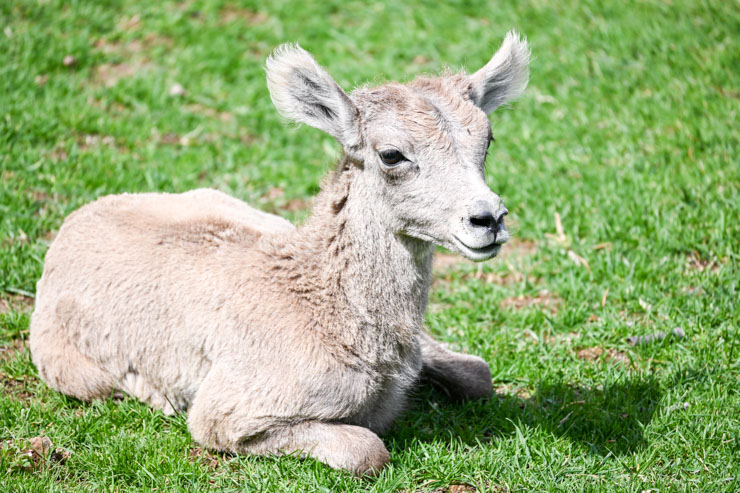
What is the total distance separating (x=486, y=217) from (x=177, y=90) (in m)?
5.87

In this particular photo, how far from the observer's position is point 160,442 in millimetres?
4859

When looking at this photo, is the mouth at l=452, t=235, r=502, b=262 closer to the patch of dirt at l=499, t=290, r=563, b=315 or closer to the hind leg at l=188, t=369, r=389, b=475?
the hind leg at l=188, t=369, r=389, b=475

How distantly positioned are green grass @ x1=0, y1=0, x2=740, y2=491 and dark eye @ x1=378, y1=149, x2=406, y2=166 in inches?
45.1

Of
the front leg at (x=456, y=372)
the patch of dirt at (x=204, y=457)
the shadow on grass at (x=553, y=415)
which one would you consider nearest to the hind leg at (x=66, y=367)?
the patch of dirt at (x=204, y=457)

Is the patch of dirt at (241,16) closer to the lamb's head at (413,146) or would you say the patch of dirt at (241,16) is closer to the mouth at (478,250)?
the lamb's head at (413,146)

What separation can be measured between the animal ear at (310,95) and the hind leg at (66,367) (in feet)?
6.78

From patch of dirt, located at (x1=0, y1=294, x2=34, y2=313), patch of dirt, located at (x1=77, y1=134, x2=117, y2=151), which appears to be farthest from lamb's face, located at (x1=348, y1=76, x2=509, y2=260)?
patch of dirt, located at (x1=77, y1=134, x2=117, y2=151)

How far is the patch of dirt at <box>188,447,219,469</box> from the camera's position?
479 centimetres

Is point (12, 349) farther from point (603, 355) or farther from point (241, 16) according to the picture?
point (241, 16)

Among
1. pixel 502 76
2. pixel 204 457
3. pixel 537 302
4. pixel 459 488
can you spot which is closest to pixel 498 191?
pixel 537 302

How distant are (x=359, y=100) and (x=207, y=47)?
5596mm

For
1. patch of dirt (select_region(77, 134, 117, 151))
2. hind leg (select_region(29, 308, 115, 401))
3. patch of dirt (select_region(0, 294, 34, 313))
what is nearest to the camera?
hind leg (select_region(29, 308, 115, 401))

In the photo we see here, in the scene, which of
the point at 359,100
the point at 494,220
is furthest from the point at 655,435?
the point at 359,100

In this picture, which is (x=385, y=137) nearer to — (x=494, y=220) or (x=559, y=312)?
(x=494, y=220)
